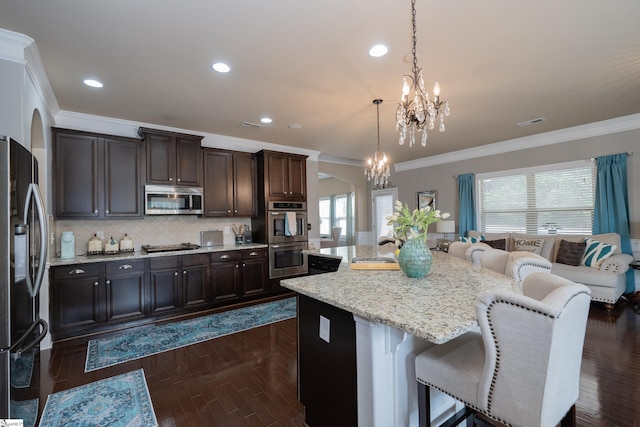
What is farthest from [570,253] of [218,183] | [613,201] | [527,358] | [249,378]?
[218,183]

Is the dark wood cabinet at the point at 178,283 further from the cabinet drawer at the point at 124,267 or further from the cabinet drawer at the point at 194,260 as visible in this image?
the cabinet drawer at the point at 124,267

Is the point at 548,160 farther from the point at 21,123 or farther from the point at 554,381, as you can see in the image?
the point at 21,123

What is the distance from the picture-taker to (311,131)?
4754mm

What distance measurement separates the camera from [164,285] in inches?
151

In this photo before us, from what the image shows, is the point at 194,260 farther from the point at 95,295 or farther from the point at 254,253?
the point at 95,295

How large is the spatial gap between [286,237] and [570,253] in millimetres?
4504

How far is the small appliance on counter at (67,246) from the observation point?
3.51 meters

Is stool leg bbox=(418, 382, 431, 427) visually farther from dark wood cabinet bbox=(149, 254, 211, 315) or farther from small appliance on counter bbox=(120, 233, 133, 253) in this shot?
small appliance on counter bbox=(120, 233, 133, 253)

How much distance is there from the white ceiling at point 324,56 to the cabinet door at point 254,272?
2.09 metres

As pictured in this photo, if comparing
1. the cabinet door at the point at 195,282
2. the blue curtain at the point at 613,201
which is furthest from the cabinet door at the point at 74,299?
the blue curtain at the point at 613,201

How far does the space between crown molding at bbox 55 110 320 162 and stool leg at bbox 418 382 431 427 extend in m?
4.27

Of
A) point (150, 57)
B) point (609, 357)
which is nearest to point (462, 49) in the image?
point (150, 57)

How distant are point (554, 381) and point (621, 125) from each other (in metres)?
5.37

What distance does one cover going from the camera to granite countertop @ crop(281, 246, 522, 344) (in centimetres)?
109
